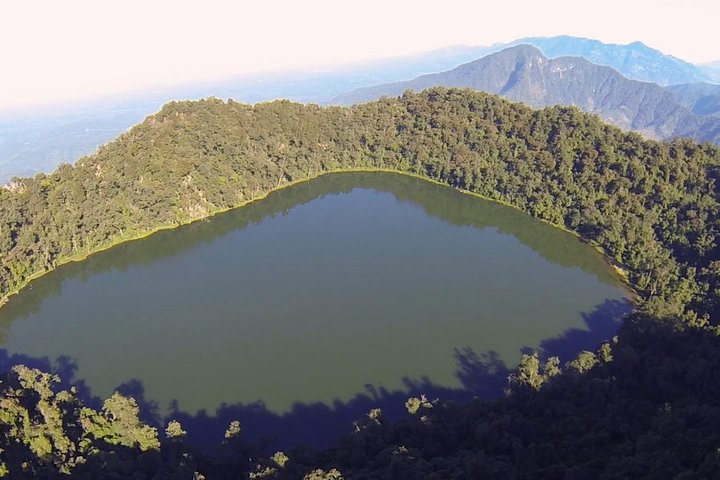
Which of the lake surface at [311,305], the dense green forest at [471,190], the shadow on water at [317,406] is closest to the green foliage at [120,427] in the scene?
the dense green forest at [471,190]

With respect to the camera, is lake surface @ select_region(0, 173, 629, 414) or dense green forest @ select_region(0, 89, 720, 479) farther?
lake surface @ select_region(0, 173, 629, 414)

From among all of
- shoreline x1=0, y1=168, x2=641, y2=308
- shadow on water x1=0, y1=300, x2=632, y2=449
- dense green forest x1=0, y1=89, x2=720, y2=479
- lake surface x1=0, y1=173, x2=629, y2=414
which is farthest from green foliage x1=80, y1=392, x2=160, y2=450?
shoreline x1=0, y1=168, x2=641, y2=308

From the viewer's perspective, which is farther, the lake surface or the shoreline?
the shoreline

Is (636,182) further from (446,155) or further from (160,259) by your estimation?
(160,259)

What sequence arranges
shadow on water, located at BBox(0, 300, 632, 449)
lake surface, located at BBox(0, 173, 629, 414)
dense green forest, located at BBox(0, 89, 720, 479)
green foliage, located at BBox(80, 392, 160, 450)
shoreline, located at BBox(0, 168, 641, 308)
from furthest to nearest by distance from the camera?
1. shoreline, located at BBox(0, 168, 641, 308)
2. lake surface, located at BBox(0, 173, 629, 414)
3. shadow on water, located at BBox(0, 300, 632, 449)
4. green foliage, located at BBox(80, 392, 160, 450)
5. dense green forest, located at BBox(0, 89, 720, 479)

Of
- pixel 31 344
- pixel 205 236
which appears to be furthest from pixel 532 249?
pixel 31 344

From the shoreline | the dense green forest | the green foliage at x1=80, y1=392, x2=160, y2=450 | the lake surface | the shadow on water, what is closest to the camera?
the dense green forest

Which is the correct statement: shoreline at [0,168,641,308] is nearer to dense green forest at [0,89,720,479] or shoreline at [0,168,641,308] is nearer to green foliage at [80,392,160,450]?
dense green forest at [0,89,720,479]

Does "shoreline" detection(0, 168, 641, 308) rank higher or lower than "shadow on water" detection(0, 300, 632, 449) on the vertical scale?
higher

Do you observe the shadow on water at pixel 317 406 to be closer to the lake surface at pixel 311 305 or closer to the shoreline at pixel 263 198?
the lake surface at pixel 311 305
